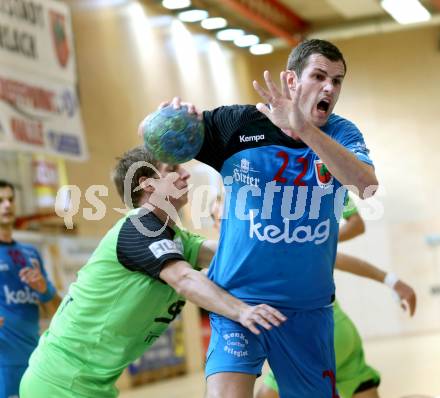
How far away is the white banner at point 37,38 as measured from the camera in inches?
412

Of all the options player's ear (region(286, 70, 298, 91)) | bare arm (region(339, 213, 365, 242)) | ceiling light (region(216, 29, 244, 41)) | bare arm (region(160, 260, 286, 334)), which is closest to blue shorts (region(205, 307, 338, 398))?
bare arm (region(160, 260, 286, 334))

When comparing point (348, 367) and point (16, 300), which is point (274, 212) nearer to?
point (348, 367)

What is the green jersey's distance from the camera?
14.4 feet

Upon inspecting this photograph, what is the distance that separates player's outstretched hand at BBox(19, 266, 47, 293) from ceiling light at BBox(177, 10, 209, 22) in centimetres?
1129

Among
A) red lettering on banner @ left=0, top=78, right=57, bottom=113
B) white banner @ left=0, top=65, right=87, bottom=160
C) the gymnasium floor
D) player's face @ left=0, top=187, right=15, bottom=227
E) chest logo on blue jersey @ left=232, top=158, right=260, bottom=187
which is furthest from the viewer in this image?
red lettering on banner @ left=0, top=78, right=57, bottom=113

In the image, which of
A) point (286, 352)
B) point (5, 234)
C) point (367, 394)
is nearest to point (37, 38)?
point (5, 234)

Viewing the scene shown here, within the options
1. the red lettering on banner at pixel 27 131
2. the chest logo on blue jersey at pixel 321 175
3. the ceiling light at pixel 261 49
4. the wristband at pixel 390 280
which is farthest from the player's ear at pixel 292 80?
the ceiling light at pixel 261 49

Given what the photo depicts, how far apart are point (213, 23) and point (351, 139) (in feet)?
47.9

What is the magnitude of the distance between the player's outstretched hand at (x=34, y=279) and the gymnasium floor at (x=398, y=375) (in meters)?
3.27

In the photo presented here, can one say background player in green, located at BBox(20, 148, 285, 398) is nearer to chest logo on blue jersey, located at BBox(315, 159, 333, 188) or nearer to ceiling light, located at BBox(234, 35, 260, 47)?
chest logo on blue jersey, located at BBox(315, 159, 333, 188)

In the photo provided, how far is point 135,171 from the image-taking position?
4625mm

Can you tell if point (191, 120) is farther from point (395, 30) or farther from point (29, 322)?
point (395, 30)

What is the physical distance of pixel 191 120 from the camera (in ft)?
13.3

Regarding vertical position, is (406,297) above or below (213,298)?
below
